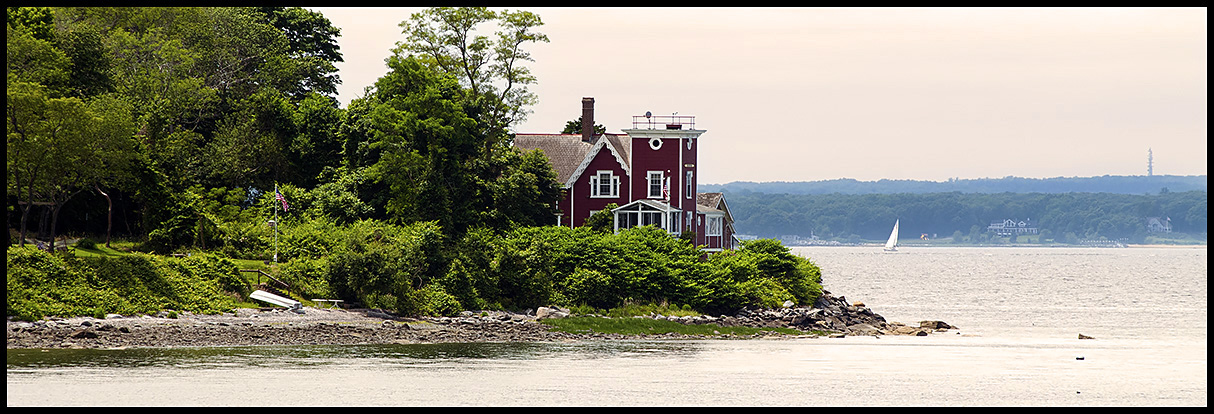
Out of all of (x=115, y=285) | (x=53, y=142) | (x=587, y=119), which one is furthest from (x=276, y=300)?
(x=587, y=119)

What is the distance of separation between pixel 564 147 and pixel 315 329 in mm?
30380

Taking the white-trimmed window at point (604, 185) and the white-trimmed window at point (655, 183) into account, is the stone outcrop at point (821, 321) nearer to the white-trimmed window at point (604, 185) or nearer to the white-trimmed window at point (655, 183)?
the white-trimmed window at point (655, 183)

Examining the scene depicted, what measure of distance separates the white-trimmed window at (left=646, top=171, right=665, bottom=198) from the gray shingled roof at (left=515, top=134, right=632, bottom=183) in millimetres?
1926

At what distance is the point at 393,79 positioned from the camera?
64.3 metres

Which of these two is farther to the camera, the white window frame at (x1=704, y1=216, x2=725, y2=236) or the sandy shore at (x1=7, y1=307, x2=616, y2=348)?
the white window frame at (x1=704, y1=216, x2=725, y2=236)

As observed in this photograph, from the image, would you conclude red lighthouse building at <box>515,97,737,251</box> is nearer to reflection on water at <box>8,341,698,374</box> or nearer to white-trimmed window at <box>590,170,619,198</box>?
white-trimmed window at <box>590,170,619,198</box>

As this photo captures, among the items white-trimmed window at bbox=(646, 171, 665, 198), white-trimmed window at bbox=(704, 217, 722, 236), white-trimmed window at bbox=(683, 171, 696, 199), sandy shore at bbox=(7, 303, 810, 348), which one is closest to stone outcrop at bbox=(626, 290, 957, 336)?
sandy shore at bbox=(7, 303, 810, 348)

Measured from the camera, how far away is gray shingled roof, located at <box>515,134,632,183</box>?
2926 inches

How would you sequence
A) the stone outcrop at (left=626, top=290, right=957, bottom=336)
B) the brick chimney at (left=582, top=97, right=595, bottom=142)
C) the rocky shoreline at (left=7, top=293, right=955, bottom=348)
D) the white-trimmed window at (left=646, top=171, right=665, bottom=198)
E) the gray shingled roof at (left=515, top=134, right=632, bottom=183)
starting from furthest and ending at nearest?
the brick chimney at (left=582, top=97, right=595, bottom=142)
the gray shingled roof at (left=515, top=134, right=632, bottom=183)
the white-trimmed window at (left=646, top=171, right=665, bottom=198)
the stone outcrop at (left=626, top=290, right=957, bottom=336)
the rocky shoreline at (left=7, top=293, right=955, bottom=348)

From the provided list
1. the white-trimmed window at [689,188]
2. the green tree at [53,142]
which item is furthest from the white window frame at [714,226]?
the green tree at [53,142]

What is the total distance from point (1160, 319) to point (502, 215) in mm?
36246

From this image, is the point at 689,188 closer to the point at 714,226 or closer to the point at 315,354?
the point at 714,226

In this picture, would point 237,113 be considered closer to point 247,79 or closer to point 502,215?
point 247,79

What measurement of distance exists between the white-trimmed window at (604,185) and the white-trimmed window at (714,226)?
7038 mm
